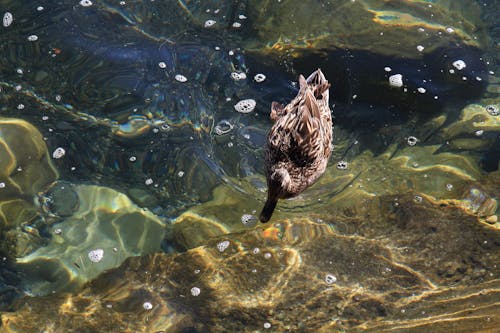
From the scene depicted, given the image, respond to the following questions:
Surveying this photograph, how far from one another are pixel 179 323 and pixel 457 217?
2756 millimetres

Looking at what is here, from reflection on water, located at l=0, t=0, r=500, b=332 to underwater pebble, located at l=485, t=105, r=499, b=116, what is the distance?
60 mm

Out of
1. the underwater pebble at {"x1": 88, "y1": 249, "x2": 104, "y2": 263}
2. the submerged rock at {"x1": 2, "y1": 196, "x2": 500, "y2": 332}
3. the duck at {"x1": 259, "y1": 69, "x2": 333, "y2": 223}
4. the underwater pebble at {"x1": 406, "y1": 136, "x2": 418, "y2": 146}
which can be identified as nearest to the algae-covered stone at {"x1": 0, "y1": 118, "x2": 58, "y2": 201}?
the underwater pebble at {"x1": 88, "y1": 249, "x2": 104, "y2": 263}

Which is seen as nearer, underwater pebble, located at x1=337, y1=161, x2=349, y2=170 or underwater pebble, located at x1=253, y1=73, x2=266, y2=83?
underwater pebble, located at x1=337, y1=161, x2=349, y2=170

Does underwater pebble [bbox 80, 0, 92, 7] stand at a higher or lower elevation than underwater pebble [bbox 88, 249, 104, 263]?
higher

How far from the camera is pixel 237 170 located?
5.79 meters

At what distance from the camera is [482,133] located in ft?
20.7

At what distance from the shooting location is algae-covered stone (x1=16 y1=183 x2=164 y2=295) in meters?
5.24

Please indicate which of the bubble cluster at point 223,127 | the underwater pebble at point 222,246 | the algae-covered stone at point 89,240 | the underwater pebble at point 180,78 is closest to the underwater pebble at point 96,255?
the algae-covered stone at point 89,240

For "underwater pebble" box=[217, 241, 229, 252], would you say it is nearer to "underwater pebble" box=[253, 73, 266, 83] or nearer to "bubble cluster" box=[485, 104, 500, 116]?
"underwater pebble" box=[253, 73, 266, 83]

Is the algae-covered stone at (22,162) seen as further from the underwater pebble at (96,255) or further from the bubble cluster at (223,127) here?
the bubble cluster at (223,127)

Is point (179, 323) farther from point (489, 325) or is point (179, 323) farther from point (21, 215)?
point (489, 325)

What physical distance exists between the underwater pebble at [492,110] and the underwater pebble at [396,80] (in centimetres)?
102

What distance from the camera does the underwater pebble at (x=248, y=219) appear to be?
17.9 ft

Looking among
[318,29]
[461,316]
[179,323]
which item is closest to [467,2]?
[318,29]
